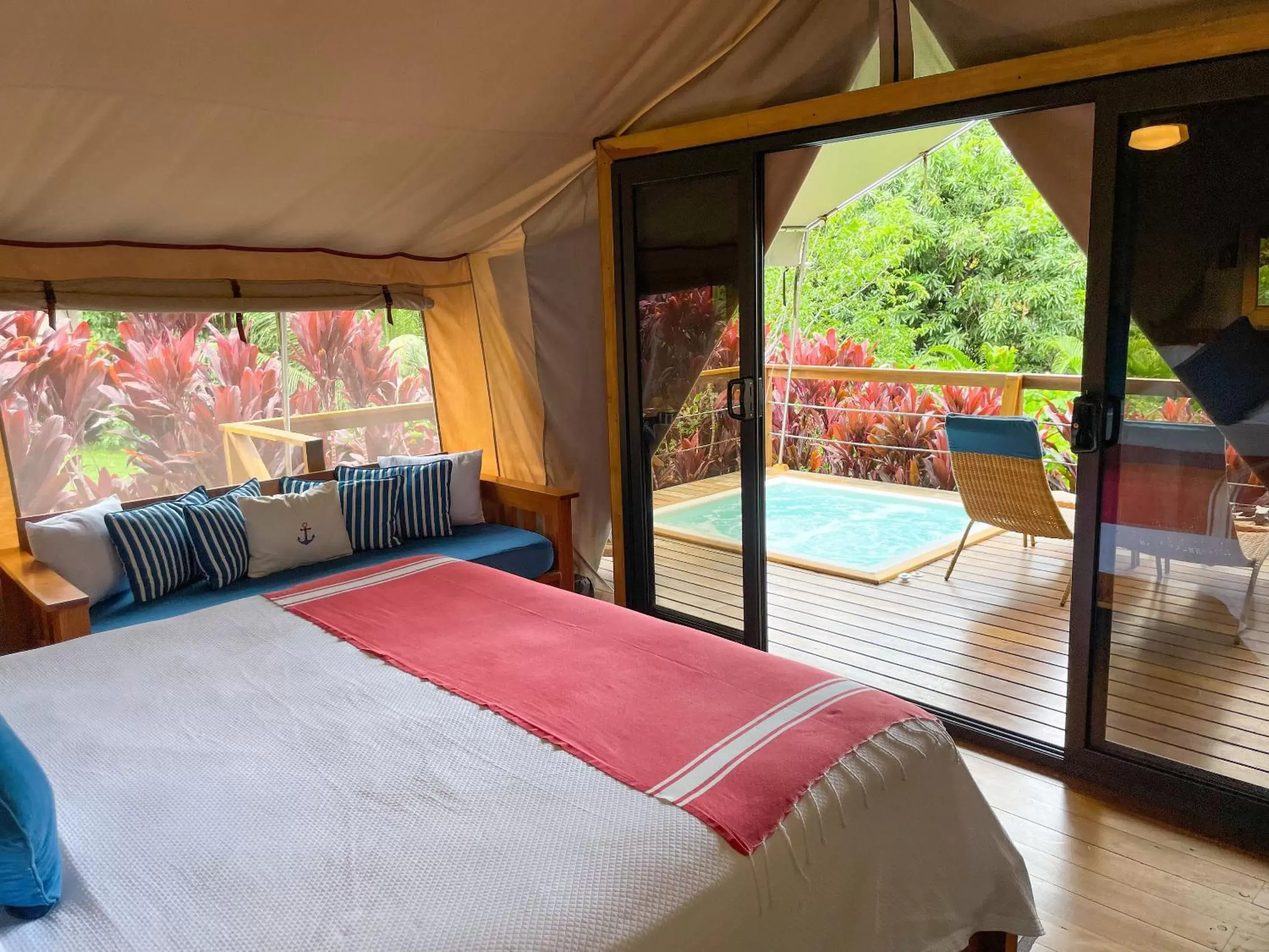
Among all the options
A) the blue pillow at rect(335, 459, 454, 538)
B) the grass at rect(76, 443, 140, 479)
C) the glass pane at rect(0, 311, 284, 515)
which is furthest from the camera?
the grass at rect(76, 443, 140, 479)

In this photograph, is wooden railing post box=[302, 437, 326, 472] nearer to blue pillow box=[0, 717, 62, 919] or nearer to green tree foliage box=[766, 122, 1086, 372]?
blue pillow box=[0, 717, 62, 919]

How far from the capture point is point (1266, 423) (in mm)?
2254

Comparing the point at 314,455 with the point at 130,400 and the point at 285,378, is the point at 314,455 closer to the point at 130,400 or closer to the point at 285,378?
the point at 285,378

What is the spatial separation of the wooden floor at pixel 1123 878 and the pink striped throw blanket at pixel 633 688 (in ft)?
2.61

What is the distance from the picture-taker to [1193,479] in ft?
7.86

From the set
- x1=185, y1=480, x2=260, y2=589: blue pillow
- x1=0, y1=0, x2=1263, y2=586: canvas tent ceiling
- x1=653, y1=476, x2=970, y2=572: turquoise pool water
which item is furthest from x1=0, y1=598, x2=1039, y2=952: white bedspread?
x1=653, y1=476, x2=970, y2=572: turquoise pool water

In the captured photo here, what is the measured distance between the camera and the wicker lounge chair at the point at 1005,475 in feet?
13.1

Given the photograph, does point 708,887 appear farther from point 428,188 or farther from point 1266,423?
point 428,188

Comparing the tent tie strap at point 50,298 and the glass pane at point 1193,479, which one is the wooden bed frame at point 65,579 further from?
the glass pane at point 1193,479


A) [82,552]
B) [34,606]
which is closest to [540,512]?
[82,552]

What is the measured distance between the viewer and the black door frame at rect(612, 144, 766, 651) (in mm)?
3223

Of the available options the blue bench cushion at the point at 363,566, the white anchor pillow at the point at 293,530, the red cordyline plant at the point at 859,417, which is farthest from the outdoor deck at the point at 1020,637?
the red cordyline plant at the point at 859,417

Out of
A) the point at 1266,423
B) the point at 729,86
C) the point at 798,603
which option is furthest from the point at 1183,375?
the point at 798,603

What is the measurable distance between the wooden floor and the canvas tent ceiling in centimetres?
167
